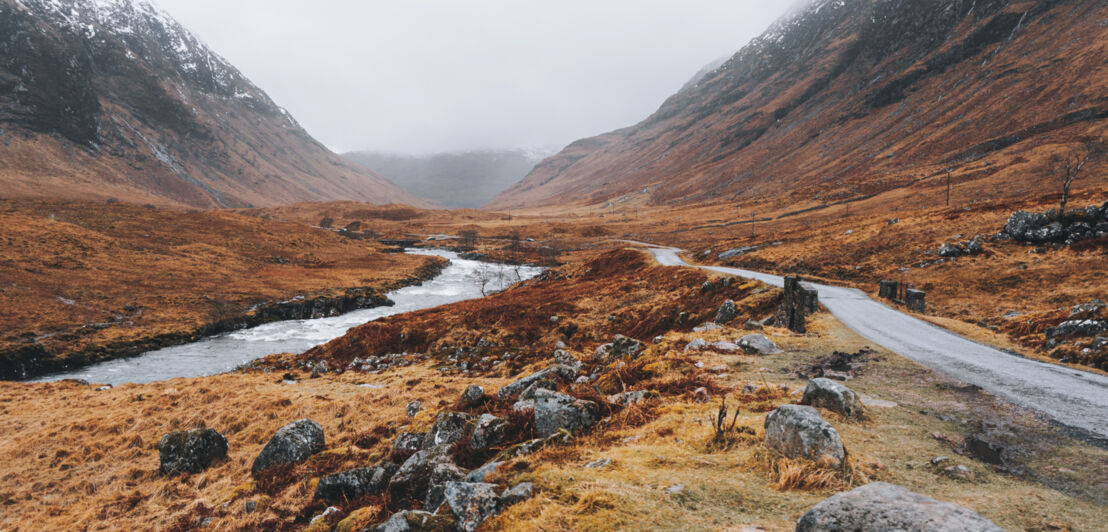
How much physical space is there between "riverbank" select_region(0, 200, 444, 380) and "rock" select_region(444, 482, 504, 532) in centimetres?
4444

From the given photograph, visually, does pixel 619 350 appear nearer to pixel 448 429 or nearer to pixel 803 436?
pixel 448 429

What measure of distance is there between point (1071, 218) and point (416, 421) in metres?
43.8

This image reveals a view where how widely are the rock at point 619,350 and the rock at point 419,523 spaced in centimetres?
944

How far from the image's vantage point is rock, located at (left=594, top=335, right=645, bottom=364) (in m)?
14.7

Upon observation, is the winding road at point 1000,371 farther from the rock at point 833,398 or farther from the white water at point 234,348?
the white water at point 234,348

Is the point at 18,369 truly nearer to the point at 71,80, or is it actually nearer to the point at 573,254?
the point at 573,254

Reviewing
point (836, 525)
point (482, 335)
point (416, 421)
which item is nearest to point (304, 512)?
point (416, 421)

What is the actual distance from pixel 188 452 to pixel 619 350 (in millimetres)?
13394

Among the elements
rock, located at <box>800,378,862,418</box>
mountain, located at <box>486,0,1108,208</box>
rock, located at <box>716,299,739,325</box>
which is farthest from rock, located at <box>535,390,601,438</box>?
mountain, located at <box>486,0,1108,208</box>

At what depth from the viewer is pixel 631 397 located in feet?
31.6

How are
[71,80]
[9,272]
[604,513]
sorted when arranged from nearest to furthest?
[604,513]
[9,272]
[71,80]

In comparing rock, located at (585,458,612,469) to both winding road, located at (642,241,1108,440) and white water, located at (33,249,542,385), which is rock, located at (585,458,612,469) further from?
white water, located at (33,249,542,385)

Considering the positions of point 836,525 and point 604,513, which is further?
point 604,513

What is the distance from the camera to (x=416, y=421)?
11.9 m
